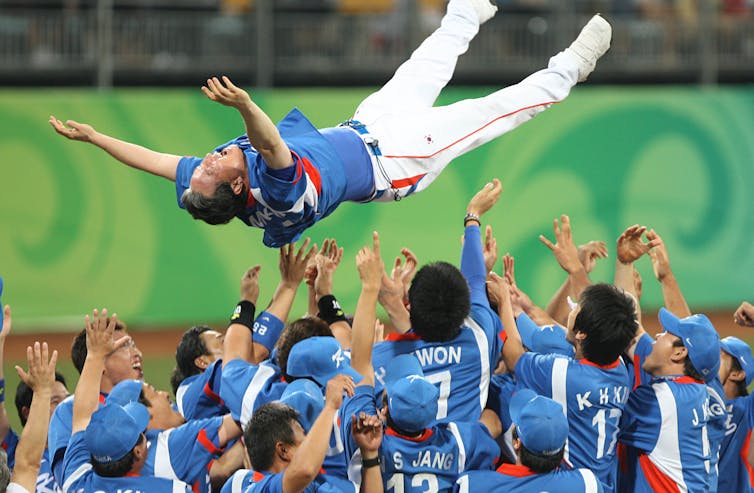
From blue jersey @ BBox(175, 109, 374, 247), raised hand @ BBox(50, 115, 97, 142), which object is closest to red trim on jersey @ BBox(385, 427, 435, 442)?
blue jersey @ BBox(175, 109, 374, 247)

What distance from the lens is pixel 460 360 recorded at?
5.72 metres

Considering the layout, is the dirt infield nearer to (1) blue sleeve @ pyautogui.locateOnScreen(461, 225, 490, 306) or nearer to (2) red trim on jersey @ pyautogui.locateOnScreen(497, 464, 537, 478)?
(1) blue sleeve @ pyautogui.locateOnScreen(461, 225, 490, 306)

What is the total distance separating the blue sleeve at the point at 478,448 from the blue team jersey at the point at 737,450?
1.69 meters

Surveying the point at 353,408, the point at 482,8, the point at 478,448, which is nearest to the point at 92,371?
the point at 353,408

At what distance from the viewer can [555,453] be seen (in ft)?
16.9

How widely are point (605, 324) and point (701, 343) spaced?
53cm

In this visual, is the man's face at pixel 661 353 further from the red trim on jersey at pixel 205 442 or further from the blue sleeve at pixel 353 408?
the red trim on jersey at pixel 205 442

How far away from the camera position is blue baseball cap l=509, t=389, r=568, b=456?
509 centimetres

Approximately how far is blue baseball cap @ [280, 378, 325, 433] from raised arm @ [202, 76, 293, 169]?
1167mm

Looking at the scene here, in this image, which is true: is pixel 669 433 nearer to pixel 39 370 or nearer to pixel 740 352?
pixel 740 352

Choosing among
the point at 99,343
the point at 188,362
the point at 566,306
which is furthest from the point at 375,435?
the point at 566,306

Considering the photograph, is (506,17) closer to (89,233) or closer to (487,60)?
(487,60)

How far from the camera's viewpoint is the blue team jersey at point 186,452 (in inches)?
219

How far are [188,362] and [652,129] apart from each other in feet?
39.4
